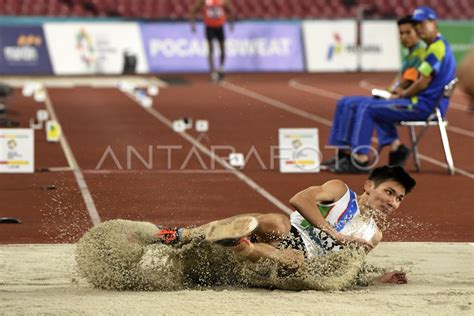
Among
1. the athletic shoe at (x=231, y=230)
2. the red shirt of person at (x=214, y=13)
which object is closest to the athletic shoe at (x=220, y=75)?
the red shirt of person at (x=214, y=13)

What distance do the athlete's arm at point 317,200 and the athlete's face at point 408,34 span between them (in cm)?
566

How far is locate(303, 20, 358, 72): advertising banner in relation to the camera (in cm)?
2753

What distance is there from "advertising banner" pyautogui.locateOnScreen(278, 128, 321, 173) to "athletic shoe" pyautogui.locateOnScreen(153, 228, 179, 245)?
5.23 meters

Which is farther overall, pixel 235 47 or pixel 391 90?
pixel 235 47

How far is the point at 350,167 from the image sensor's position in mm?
12031

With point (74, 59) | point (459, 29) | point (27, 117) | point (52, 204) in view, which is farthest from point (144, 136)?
point (459, 29)

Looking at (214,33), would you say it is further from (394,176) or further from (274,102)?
(394,176)

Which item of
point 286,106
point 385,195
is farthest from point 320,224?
point 286,106

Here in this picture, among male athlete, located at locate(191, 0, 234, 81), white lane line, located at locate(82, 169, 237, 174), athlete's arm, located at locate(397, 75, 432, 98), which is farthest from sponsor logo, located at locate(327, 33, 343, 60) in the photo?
white lane line, located at locate(82, 169, 237, 174)

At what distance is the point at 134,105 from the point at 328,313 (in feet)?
46.6

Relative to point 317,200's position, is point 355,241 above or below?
below

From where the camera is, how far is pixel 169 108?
1925 cm

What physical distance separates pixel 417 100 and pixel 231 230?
625 cm

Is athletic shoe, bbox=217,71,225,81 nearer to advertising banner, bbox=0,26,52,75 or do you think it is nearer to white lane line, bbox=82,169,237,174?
advertising banner, bbox=0,26,52,75
